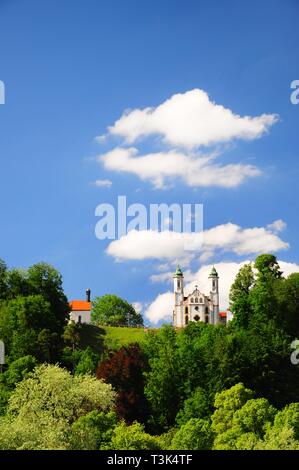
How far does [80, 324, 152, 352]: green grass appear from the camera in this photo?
8923 cm

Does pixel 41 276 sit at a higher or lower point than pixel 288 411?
higher

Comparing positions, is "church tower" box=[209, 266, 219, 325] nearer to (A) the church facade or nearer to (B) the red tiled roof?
(A) the church facade

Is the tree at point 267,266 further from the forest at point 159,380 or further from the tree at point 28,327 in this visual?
the tree at point 28,327

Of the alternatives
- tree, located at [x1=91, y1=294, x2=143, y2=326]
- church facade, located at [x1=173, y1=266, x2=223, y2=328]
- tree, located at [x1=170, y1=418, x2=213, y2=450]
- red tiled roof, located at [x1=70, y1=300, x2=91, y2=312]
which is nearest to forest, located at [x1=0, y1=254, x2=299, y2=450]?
tree, located at [x1=170, y1=418, x2=213, y2=450]

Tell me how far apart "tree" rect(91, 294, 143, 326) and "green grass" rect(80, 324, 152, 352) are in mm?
33178

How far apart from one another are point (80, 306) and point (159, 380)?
2636 inches

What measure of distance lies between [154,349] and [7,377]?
38.6 feet

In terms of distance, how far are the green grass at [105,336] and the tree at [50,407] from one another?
3856 centimetres

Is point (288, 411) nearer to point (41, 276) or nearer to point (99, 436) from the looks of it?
point (99, 436)

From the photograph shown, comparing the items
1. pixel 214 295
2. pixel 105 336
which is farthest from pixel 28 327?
pixel 214 295

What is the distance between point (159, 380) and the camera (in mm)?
53250

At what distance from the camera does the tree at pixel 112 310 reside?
135 m

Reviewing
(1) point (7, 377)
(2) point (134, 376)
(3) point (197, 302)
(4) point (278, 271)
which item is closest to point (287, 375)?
(2) point (134, 376)

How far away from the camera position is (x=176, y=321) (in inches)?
5349
